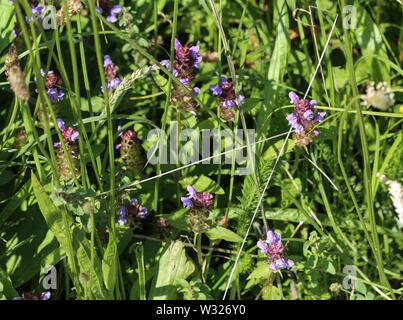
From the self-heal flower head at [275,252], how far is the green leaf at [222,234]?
8 cm

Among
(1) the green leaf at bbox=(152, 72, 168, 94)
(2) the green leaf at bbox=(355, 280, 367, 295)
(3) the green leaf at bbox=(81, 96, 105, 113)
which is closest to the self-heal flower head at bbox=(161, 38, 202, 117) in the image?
(1) the green leaf at bbox=(152, 72, 168, 94)

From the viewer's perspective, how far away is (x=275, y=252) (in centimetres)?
131

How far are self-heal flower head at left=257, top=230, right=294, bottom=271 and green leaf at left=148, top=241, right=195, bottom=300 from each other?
0.68ft

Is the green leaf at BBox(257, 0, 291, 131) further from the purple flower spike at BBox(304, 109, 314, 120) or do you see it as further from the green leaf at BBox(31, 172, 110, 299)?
the green leaf at BBox(31, 172, 110, 299)

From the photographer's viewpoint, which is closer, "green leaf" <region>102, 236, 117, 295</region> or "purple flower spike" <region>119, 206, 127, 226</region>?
"green leaf" <region>102, 236, 117, 295</region>

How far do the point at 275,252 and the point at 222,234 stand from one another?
159mm

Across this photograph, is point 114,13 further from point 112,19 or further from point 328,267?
point 328,267

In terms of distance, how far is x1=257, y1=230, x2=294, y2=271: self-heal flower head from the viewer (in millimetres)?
1297

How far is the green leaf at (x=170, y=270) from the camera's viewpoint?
1.34m

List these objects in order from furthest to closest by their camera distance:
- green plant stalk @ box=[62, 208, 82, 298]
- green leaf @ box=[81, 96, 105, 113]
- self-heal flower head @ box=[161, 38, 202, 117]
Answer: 1. green leaf @ box=[81, 96, 105, 113]
2. self-heal flower head @ box=[161, 38, 202, 117]
3. green plant stalk @ box=[62, 208, 82, 298]

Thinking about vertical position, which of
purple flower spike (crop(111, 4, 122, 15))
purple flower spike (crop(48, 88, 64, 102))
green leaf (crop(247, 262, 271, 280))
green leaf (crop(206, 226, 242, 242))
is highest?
purple flower spike (crop(111, 4, 122, 15))

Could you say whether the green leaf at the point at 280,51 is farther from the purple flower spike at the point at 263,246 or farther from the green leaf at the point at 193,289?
the green leaf at the point at 193,289

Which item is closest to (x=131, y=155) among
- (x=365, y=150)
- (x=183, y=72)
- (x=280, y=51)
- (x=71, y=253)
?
(x=183, y=72)
